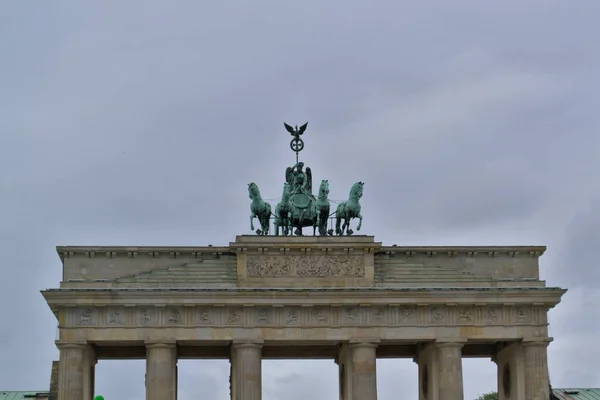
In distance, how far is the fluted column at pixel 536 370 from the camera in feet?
254

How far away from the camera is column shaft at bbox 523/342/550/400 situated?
253 ft

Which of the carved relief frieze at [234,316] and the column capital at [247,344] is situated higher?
the carved relief frieze at [234,316]

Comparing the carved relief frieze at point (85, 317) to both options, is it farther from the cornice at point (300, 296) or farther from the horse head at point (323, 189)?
the horse head at point (323, 189)

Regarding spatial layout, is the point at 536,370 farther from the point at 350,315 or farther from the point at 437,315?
the point at 350,315

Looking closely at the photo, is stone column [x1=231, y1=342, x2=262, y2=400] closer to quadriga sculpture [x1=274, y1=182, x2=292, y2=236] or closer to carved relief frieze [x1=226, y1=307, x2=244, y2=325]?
carved relief frieze [x1=226, y1=307, x2=244, y2=325]

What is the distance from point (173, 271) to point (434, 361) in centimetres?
1428

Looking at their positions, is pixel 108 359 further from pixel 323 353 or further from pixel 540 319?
pixel 540 319

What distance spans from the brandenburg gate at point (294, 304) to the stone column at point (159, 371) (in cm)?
5

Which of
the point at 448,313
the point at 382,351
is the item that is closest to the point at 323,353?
the point at 382,351

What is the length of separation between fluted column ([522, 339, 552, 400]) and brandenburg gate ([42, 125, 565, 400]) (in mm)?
51

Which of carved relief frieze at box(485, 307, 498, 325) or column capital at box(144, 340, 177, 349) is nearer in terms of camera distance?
column capital at box(144, 340, 177, 349)

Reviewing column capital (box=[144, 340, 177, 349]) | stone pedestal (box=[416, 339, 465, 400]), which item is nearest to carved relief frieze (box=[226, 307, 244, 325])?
column capital (box=[144, 340, 177, 349])

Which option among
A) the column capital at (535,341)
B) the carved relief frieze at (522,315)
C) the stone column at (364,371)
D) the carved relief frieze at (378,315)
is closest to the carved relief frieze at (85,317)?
the stone column at (364,371)

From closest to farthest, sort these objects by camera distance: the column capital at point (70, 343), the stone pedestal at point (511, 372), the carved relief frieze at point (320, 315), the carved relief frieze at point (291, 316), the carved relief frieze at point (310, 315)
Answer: the column capital at point (70, 343) → the carved relief frieze at point (310, 315) → the carved relief frieze at point (291, 316) → the carved relief frieze at point (320, 315) → the stone pedestal at point (511, 372)
